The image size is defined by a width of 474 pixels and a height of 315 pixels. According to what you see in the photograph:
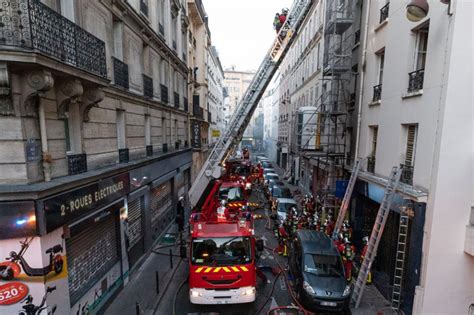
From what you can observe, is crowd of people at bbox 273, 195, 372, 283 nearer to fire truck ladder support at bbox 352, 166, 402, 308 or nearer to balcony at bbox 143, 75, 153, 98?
fire truck ladder support at bbox 352, 166, 402, 308

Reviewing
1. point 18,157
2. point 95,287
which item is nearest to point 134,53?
point 18,157

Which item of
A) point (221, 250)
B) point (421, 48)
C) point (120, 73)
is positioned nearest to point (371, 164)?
point (421, 48)

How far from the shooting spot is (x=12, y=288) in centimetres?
537

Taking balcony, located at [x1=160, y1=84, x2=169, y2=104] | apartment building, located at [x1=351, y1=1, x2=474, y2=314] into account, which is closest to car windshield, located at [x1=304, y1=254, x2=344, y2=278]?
apartment building, located at [x1=351, y1=1, x2=474, y2=314]

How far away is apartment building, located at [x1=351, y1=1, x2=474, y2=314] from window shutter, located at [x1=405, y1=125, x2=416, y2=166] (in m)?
0.03

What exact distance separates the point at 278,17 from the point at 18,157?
1305cm

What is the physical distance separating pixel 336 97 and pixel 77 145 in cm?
1268

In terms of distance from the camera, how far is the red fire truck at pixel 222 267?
7723mm

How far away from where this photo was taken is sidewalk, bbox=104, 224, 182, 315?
8.33 m

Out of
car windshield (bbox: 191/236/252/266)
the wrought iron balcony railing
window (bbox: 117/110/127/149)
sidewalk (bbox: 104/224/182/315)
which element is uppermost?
the wrought iron balcony railing

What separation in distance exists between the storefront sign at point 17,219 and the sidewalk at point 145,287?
14.4 feet

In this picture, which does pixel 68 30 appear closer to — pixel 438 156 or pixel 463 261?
pixel 438 156

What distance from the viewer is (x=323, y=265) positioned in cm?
856

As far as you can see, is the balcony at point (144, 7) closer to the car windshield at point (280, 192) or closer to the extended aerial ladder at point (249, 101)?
the extended aerial ladder at point (249, 101)
